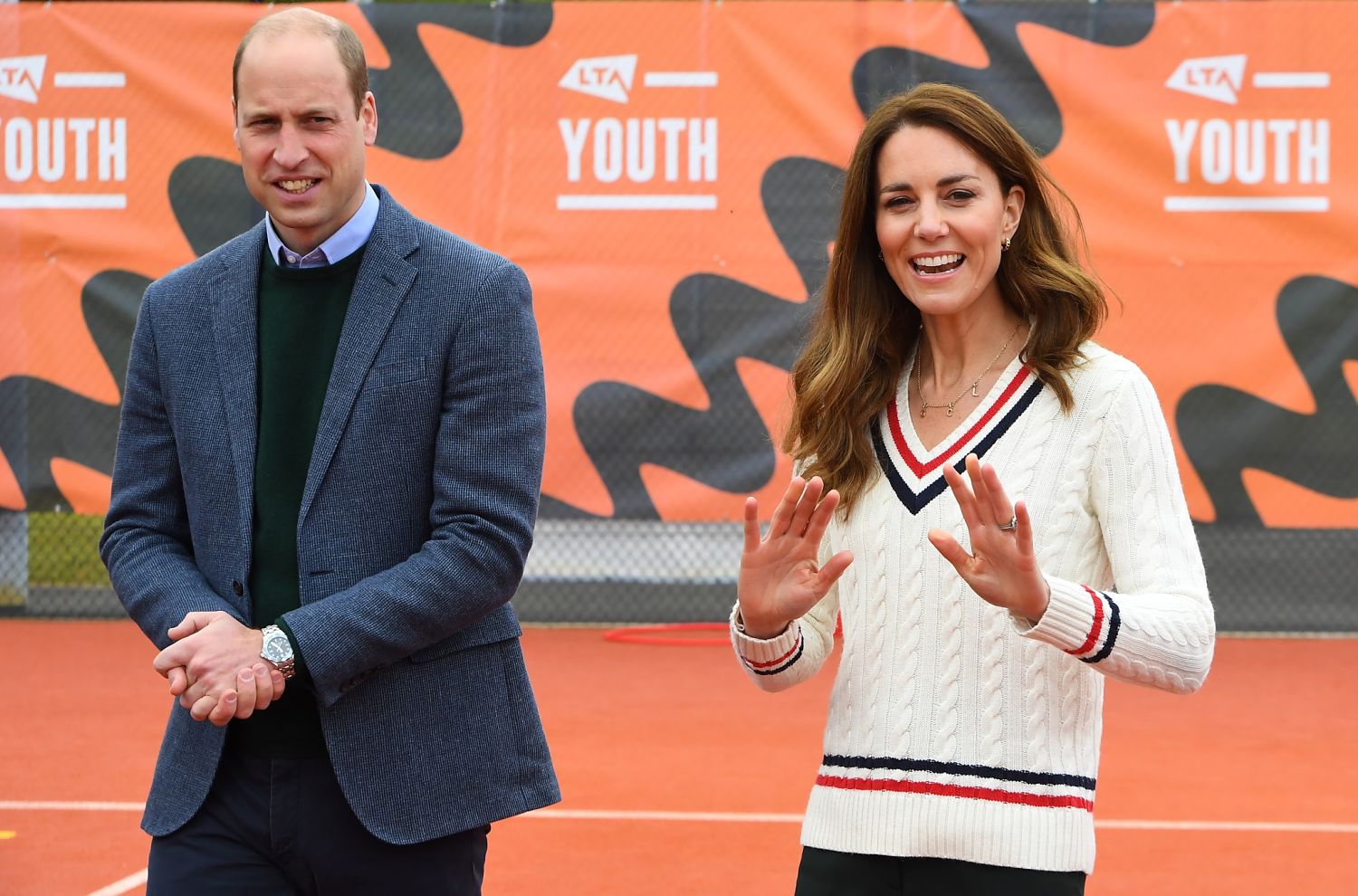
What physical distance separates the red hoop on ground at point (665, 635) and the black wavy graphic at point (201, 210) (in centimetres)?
286

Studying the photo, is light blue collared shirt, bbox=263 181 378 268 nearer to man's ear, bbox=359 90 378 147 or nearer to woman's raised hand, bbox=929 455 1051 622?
man's ear, bbox=359 90 378 147

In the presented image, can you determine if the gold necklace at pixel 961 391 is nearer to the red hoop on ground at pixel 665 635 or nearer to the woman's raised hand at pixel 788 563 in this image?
the woman's raised hand at pixel 788 563

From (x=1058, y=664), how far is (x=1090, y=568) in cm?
15

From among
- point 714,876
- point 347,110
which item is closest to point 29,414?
point 714,876

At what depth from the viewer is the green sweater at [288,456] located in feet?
8.63

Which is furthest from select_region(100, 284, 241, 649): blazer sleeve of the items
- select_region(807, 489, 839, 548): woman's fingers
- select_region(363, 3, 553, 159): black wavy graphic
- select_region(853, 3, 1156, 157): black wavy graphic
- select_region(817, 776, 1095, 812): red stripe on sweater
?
select_region(853, 3, 1156, 157): black wavy graphic

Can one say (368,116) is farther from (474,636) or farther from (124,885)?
(124,885)

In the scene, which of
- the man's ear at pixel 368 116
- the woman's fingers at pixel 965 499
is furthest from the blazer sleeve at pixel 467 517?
the woman's fingers at pixel 965 499

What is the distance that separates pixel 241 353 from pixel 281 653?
1.61 feet

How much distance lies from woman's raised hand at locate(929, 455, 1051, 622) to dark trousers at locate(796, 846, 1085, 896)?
38cm

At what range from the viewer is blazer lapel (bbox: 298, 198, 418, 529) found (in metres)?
2.60

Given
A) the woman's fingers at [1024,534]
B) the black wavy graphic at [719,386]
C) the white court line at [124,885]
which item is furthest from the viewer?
the black wavy graphic at [719,386]

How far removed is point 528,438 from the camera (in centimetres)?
267

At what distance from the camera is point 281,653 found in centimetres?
250
